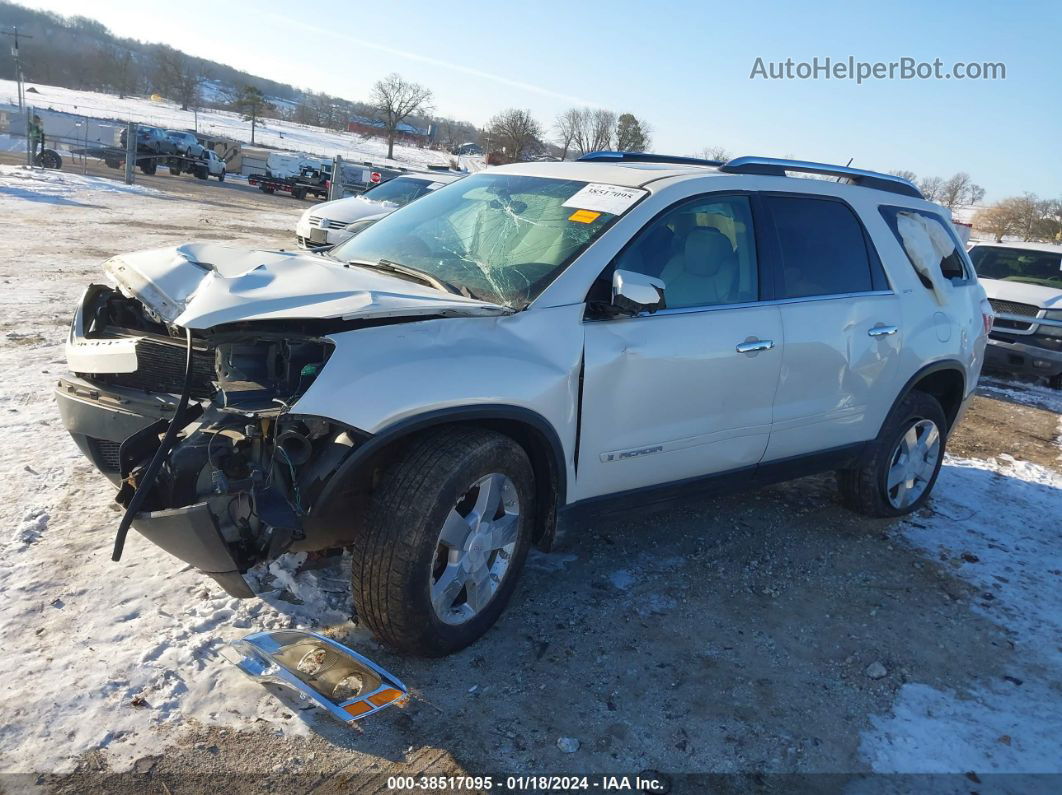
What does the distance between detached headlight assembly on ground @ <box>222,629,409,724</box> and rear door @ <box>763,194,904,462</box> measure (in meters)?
2.28

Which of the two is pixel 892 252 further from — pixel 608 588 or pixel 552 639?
pixel 552 639

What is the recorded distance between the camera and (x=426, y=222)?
4.05m

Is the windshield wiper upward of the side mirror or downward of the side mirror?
downward

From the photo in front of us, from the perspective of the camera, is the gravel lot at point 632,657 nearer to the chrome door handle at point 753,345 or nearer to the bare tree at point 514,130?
the chrome door handle at point 753,345

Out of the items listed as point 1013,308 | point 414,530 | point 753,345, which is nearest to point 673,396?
point 753,345

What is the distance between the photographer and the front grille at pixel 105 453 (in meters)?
3.29

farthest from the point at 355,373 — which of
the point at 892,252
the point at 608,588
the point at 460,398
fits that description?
the point at 892,252

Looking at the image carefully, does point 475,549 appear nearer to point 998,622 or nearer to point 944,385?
point 998,622

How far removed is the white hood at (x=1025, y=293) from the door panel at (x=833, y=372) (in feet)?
22.4

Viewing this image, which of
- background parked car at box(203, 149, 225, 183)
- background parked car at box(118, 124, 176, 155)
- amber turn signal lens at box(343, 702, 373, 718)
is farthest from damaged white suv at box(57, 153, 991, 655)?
background parked car at box(118, 124, 176, 155)

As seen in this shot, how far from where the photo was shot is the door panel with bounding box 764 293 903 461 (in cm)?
400

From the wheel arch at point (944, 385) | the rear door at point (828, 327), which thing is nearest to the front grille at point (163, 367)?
the rear door at point (828, 327)

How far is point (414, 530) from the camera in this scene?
9.17ft

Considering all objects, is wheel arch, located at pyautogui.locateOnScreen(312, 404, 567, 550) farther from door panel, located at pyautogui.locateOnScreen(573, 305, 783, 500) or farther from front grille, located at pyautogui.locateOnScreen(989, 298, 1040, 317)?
front grille, located at pyautogui.locateOnScreen(989, 298, 1040, 317)
